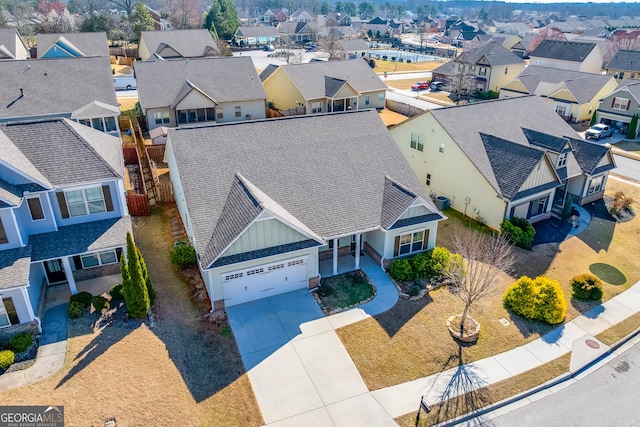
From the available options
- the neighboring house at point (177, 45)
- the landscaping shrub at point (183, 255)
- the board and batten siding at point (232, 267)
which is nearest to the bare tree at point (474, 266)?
the board and batten siding at point (232, 267)

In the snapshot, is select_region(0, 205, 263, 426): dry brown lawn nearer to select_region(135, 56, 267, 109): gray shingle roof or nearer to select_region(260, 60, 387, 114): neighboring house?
select_region(135, 56, 267, 109): gray shingle roof

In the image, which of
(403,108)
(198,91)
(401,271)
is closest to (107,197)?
(401,271)

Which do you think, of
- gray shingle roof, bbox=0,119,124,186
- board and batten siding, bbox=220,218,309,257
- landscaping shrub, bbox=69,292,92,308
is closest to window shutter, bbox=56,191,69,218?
gray shingle roof, bbox=0,119,124,186

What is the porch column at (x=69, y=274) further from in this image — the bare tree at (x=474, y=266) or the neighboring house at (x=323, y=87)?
the neighboring house at (x=323, y=87)

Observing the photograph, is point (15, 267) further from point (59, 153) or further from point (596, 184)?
point (596, 184)


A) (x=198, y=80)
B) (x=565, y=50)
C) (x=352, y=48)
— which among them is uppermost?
(x=565, y=50)
